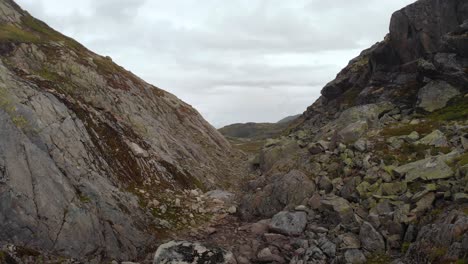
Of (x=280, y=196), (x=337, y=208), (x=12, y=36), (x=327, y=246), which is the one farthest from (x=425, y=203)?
(x=12, y=36)

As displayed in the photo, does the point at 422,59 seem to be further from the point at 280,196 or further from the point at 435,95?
the point at 280,196

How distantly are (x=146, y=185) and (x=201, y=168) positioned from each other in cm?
1154

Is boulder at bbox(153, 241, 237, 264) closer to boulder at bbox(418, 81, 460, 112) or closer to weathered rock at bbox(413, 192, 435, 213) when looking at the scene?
weathered rock at bbox(413, 192, 435, 213)

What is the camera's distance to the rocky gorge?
18156 mm

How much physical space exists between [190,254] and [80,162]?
9990 millimetres

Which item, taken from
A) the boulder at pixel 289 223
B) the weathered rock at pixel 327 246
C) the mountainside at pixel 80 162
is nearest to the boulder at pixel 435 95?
the boulder at pixel 289 223

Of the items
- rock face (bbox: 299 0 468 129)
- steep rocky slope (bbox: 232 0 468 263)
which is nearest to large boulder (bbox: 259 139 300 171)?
steep rocky slope (bbox: 232 0 468 263)

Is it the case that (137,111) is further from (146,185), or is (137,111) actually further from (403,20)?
(403,20)

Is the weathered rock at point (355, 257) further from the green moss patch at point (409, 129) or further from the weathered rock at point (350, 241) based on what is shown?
the green moss patch at point (409, 129)

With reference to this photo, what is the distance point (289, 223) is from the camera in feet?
74.0

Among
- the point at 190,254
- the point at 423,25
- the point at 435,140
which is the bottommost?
the point at 190,254

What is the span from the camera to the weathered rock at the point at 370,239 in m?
18.0

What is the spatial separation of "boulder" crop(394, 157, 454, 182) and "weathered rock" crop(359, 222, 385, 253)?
4.90 m

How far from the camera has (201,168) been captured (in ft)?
126
